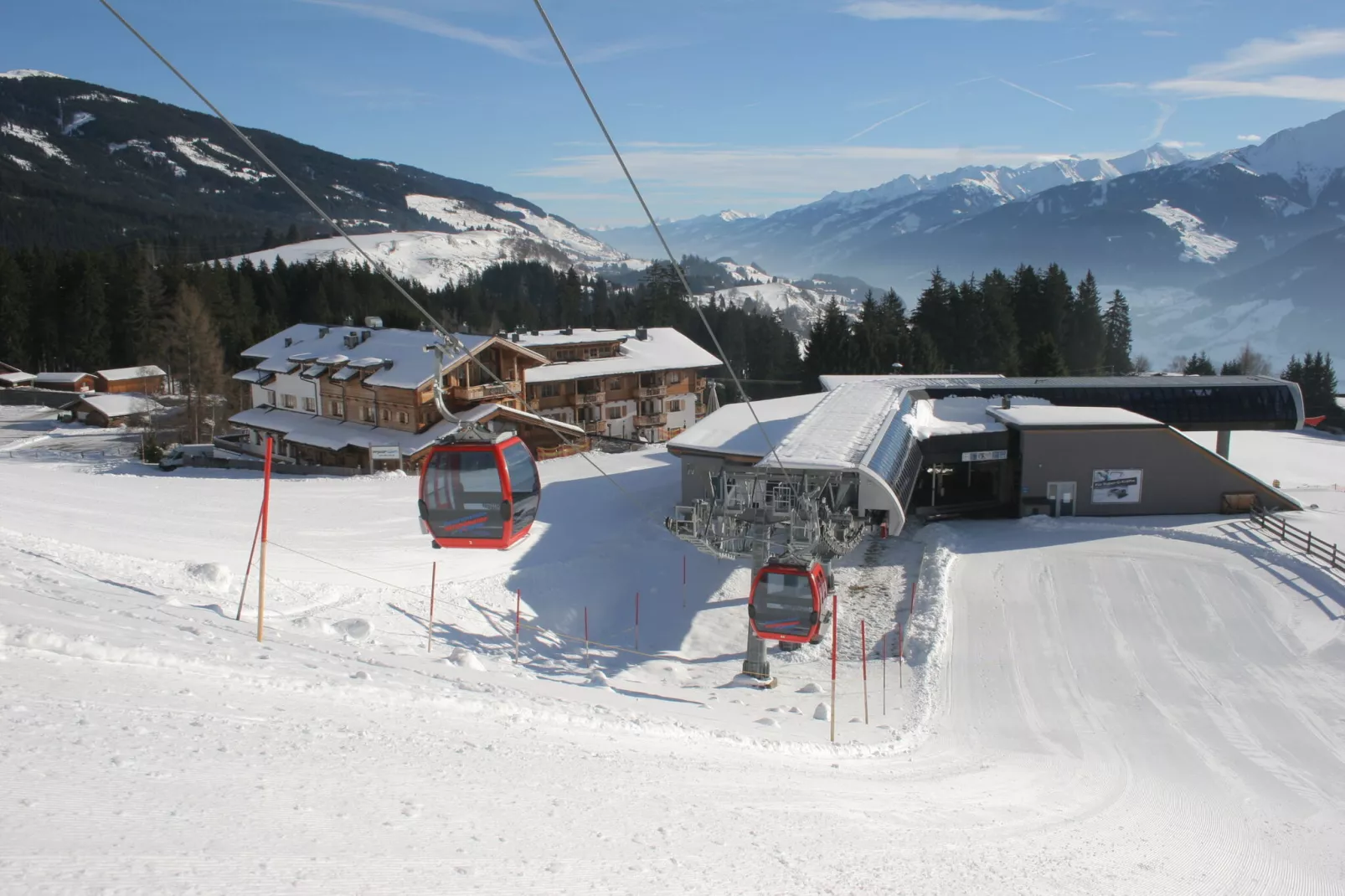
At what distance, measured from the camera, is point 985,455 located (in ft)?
99.2

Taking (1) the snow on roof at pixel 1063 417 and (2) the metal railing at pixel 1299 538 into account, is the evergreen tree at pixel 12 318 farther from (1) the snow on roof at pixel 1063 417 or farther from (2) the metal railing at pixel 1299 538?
(2) the metal railing at pixel 1299 538

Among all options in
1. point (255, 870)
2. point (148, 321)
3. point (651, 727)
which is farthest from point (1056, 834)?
point (148, 321)

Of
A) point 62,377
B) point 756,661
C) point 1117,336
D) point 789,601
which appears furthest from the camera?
point 1117,336

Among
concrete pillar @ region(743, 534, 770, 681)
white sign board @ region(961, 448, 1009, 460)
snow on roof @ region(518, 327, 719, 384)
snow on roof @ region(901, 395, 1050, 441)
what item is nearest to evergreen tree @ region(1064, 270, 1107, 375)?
snow on roof @ region(518, 327, 719, 384)

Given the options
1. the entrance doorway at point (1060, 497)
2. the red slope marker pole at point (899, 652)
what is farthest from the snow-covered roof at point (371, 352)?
the red slope marker pole at point (899, 652)

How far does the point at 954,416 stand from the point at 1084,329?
48.7 metres

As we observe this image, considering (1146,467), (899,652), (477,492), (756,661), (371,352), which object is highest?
(371,352)

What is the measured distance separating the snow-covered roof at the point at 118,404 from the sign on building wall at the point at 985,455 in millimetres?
51572

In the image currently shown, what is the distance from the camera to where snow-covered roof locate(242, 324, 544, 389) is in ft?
132

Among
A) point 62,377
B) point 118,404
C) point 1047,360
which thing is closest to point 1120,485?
point 1047,360

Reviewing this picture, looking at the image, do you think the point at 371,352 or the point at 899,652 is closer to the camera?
the point at 899,652

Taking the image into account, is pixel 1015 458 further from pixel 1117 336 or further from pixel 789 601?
pixel 1117 336

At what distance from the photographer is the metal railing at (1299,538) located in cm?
2286

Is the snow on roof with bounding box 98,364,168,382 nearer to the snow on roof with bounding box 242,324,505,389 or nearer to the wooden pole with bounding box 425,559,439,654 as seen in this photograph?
the snow on roof with bounding box 242,324,505,389
